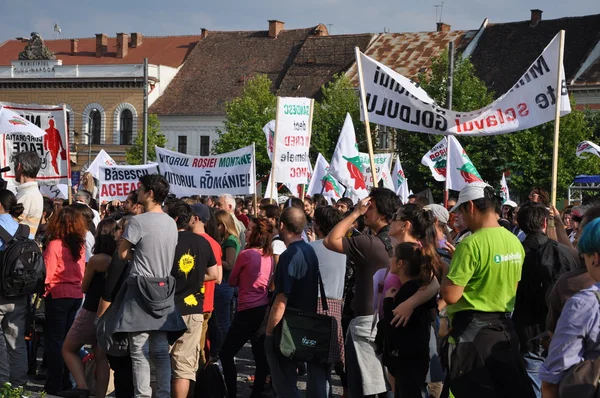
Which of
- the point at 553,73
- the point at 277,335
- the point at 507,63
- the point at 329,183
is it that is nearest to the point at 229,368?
the point at 277,335

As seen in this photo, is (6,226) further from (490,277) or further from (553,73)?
(553,73)

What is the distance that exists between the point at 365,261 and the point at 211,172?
9.51 meters

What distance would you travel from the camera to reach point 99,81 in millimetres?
61625

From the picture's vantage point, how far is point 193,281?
7629 millimetres

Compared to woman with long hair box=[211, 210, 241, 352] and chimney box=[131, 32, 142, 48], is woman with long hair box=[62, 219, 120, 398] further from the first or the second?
chimney box=[131, 32, 142, 48]

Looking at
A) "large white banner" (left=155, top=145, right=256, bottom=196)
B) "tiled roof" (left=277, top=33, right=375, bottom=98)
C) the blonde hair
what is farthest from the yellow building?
the blonde hair

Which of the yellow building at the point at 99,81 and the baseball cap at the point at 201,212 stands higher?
the yellow building at the point at 99,81

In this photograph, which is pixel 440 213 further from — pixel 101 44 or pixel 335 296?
pixel 101 44

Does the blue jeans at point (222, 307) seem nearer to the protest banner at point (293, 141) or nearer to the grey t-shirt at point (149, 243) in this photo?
the grey t-shirt at point (149, 243)

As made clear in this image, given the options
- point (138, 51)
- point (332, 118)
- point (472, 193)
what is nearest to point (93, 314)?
point (472, 193)

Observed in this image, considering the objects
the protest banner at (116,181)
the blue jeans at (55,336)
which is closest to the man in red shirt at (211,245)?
the blue jeans at (55,336)

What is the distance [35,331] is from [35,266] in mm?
2052

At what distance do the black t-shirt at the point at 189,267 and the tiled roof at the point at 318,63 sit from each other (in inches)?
1882

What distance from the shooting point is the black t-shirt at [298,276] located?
680 centimetres
